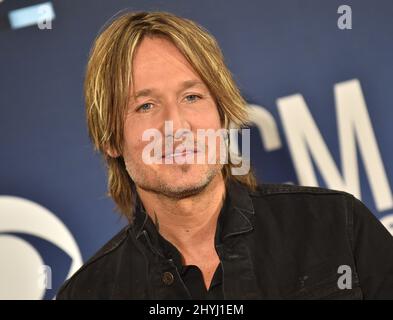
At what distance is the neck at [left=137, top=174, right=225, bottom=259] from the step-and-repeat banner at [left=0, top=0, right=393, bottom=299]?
1.28 ft

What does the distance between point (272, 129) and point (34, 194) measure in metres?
0.69

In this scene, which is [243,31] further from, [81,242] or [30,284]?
[30,284]

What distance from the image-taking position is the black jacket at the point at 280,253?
1.45m

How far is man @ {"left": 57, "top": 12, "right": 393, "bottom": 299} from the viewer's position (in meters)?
1.47

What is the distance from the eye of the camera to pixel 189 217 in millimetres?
1526

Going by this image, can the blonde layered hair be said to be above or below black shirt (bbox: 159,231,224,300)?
above

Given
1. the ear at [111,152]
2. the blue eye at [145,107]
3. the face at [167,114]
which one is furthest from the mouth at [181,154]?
the ear at [111,152]

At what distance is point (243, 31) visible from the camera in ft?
6.29

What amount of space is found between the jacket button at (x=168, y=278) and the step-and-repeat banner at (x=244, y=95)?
444 mm

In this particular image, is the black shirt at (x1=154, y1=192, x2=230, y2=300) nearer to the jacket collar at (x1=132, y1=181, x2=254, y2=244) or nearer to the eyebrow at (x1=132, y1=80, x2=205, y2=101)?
the jacket collar at (x1=132, y1=181, x2=254, y2=244)

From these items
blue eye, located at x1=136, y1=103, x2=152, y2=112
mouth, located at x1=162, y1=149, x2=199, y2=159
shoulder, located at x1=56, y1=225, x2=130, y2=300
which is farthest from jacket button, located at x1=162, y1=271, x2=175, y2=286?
blue eye, located at x1=136, y1=103, x2=152, y2=112

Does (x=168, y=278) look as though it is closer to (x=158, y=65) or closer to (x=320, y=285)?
(x=320, y=285)
